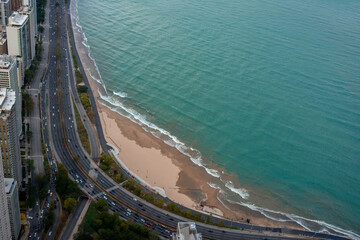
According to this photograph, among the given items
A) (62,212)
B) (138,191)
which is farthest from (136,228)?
(62,212)

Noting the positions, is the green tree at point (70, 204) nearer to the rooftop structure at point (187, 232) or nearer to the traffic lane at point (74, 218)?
the traffic lane at point (74, 218)

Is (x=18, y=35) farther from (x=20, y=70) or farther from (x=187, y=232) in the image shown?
(x=187, y=232)

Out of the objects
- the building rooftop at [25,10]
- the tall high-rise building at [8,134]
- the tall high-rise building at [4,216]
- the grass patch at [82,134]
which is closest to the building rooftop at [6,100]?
the tall high-rise building at [8,134]

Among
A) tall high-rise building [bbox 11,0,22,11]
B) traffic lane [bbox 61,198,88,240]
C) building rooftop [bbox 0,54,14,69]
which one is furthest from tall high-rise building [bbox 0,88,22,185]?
tall high-rise building [bbox 11,0,22,11]

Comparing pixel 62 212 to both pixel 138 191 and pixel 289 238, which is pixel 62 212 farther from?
pixel 289 238

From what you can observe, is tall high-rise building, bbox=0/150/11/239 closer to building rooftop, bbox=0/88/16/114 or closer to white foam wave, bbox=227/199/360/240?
building rooftop, bbox=0/88/16/114
